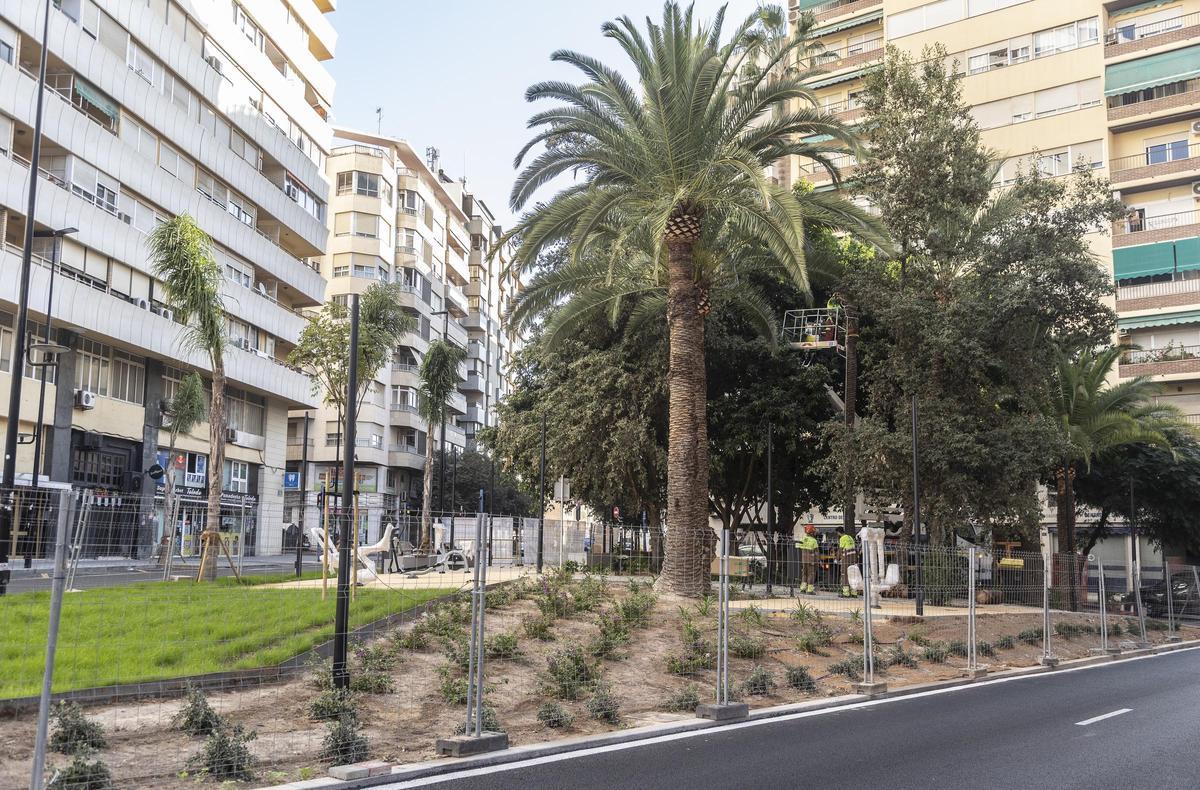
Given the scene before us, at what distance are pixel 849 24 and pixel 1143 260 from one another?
76.9ft

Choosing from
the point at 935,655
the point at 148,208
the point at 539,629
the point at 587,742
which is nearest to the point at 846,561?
the point at 935,655

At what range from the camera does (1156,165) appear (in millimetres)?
51125

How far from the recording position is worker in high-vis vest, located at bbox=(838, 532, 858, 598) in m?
17.3

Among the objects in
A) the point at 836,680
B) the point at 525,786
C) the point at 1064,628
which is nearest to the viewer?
the point at 525,786

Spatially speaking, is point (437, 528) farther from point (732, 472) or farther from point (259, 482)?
point (259, 482)

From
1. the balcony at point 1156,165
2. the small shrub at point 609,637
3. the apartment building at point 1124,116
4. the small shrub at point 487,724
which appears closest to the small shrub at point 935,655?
the small shrub at point 609,637

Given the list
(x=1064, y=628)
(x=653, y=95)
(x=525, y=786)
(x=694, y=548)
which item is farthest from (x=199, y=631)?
(x=1064, y=628)

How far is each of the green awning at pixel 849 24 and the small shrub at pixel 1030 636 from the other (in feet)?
160

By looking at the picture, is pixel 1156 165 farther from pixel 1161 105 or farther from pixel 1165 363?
pixel 1165 363

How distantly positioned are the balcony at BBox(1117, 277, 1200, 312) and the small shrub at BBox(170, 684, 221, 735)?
51.0m

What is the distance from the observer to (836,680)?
14.4 meters

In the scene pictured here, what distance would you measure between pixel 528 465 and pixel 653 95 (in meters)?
16.3

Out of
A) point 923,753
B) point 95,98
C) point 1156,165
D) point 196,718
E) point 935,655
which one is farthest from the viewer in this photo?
point 1156,165

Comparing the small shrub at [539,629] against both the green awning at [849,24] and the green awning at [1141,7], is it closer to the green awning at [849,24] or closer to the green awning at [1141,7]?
the green awning at [1141,7]
